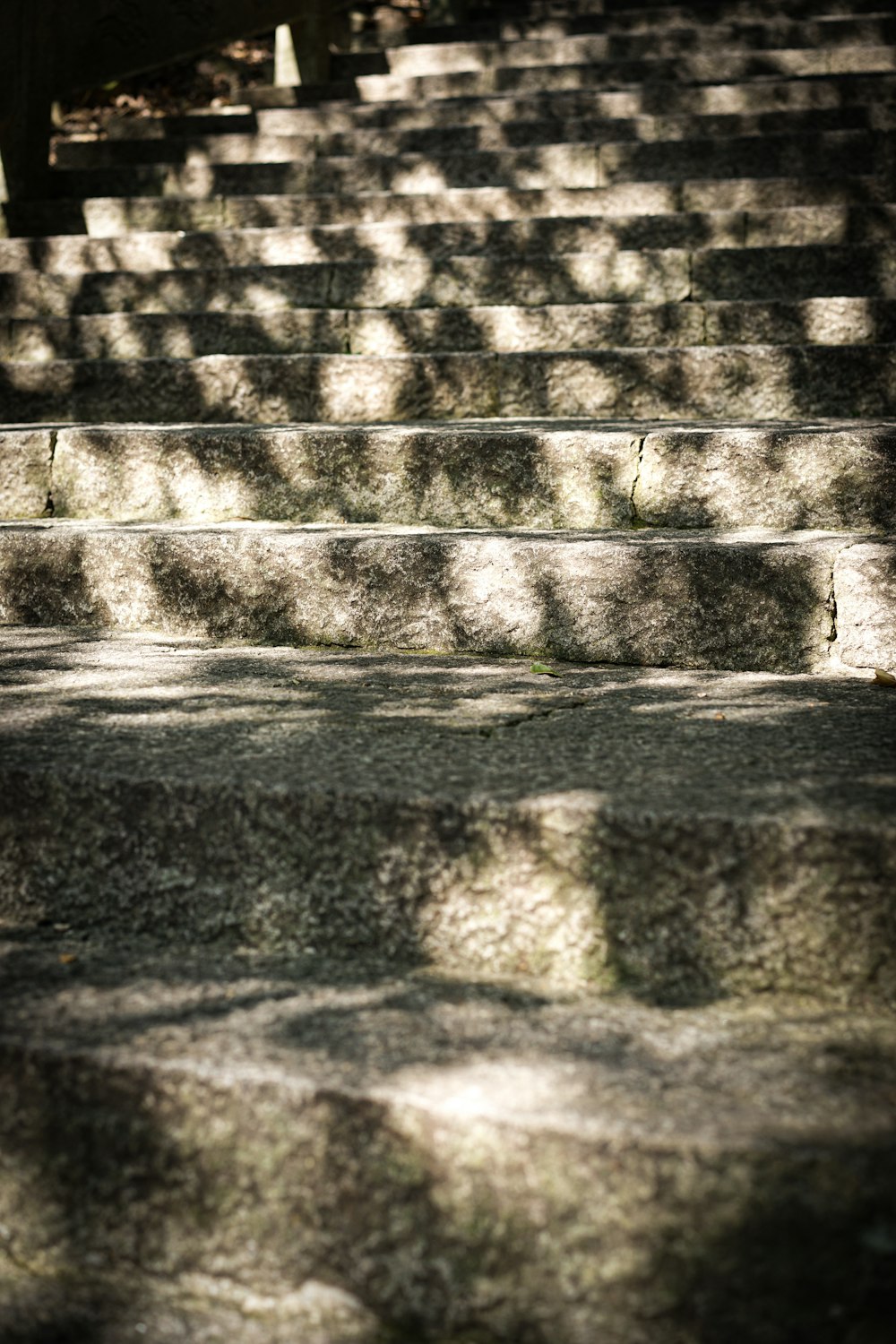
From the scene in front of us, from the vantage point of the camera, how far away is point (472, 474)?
Answer: 8.80 feet

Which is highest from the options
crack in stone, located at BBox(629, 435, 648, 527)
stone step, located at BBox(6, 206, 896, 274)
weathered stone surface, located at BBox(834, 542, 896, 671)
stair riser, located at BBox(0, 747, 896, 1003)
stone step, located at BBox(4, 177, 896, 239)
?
stone step, located at BBox(4, 177, 896, 239)

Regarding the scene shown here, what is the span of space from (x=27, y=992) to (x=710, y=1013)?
92 centimetres

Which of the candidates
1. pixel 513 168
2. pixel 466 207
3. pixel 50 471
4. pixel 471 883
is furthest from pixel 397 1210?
pixel 513 168

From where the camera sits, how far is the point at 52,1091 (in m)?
1.35

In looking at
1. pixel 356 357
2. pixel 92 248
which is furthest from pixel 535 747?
pixel 92 248

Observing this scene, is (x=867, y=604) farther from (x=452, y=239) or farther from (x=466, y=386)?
(x=452, y=239)

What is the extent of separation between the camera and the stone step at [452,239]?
Answer: 3764mm

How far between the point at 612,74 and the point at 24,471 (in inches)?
157

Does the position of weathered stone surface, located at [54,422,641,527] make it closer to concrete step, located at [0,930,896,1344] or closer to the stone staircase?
the stone staircase

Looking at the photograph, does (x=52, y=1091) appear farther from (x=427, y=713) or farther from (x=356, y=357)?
(x=356, y=357)

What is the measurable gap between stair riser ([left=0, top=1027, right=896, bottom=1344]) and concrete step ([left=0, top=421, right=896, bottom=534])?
1.56 meters

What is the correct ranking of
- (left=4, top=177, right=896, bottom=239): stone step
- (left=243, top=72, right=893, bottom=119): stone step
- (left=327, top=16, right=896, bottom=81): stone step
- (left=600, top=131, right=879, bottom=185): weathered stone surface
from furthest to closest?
(left=327, top=16, right=896, bottom=81): stone step → (left=243, top=72, right=893, bottom=119): stone step → (left=600, top=131, right=879, bottom=185): weathered stone surface → (left=4, top=177, right=896, bottom=239): stone step

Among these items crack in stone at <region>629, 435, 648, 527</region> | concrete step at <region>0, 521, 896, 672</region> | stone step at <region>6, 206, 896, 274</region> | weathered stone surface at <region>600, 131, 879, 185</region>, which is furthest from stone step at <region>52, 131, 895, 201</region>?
concrete step at <region>0, 521, 896, 672</region>

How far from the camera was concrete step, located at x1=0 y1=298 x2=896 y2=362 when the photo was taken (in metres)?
3.21
